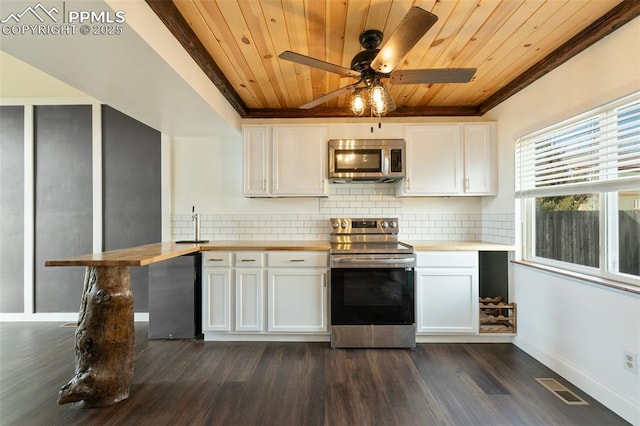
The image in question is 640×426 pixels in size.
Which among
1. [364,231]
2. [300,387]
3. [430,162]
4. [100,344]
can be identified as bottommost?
[300,387]

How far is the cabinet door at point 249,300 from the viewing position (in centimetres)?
273

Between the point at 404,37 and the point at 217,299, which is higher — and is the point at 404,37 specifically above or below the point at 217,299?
above

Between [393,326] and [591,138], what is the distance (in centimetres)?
204

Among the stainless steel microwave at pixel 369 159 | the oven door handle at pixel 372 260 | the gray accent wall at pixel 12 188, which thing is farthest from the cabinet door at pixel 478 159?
the gray accent wall at pixel 12 188

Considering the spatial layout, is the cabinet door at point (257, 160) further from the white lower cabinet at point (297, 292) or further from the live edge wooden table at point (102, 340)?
the live edge wooden table at point (102, 340)

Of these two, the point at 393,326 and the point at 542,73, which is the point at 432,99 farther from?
the point at 393,326

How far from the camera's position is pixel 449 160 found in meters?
3.03

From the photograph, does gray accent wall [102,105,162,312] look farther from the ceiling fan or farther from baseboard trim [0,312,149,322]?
the ceiling fan

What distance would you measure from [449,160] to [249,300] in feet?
8.13

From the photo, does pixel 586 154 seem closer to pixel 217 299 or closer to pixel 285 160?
pixel 285 160

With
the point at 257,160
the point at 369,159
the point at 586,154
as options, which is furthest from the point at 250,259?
the point at 586,154

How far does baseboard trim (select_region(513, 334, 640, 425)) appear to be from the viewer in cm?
165

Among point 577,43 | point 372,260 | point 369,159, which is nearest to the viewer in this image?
point 577,43

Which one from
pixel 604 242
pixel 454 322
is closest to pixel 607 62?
pixel 604 242
